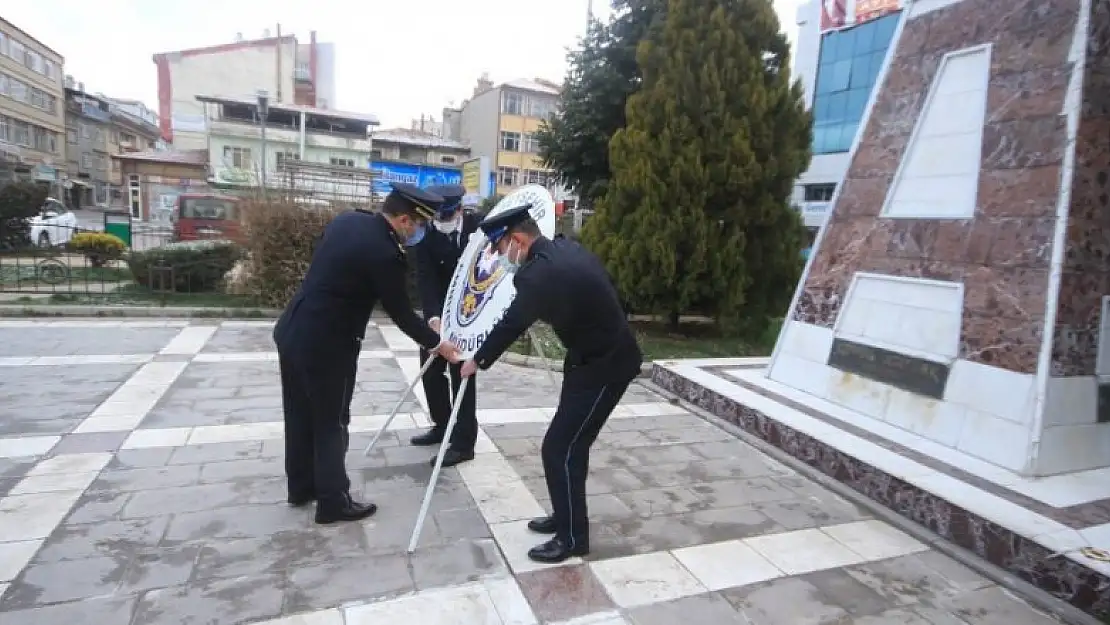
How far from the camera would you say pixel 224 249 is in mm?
10211

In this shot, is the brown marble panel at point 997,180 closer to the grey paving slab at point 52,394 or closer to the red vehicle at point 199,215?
the grey paving slab at point 52,394

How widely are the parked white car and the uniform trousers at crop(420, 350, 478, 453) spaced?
1469 cm

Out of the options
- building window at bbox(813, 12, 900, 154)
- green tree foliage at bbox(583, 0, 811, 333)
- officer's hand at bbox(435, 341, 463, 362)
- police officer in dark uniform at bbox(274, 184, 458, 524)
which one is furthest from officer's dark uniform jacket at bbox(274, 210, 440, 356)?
building window at bbox(813, 12, 900, 154)

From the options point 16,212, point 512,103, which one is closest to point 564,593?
point 16,212

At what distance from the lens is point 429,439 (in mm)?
4488

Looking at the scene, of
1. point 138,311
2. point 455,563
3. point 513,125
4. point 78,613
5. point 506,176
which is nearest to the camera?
point 78,613

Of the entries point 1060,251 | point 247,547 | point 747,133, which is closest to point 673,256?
point 747,133

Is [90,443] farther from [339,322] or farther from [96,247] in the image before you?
[96,247]

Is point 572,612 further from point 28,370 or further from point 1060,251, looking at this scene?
point 28,370

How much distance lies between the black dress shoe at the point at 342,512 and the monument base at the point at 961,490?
3035mm

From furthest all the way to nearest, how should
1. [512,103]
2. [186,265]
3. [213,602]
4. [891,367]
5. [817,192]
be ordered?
[512,103] → [817,192] → [186,265] → [891,367] → [213,602]

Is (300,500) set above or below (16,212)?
below

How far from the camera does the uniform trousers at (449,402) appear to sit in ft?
13.8

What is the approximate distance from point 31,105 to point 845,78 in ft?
139
